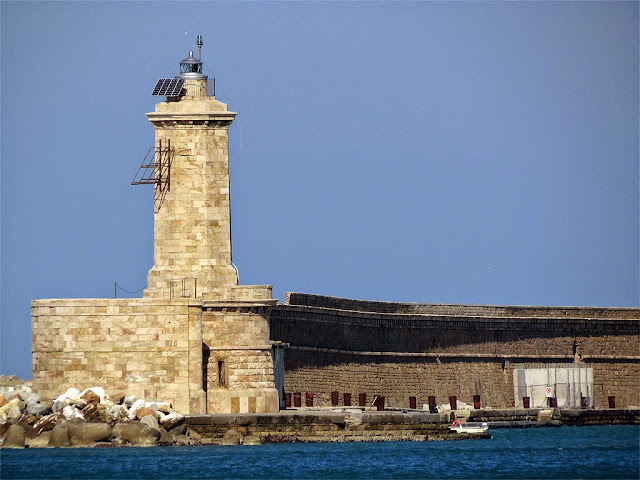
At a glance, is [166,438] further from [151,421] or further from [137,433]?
[137,433]

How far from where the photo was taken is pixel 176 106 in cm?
4266

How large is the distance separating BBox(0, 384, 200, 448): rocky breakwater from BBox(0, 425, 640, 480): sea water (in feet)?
1.06

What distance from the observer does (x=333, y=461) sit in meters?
37.8

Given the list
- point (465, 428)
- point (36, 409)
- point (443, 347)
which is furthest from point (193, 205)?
point (443, 347)

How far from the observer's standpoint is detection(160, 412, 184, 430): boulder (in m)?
39.6

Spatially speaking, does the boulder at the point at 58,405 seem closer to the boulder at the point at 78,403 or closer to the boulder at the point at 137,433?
the boulder at the point at 78,403

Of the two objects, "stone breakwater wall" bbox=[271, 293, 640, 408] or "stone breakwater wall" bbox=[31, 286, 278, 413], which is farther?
"stone breakwater wall" bbox=[271, 293, 640, 408]

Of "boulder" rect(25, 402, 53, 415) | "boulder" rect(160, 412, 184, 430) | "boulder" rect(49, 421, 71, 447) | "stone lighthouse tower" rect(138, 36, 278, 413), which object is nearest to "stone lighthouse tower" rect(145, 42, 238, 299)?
"stone lighthouse tower" rect(138, 36, 278, 413)

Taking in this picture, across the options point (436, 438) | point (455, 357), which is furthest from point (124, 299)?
point (455, 357)

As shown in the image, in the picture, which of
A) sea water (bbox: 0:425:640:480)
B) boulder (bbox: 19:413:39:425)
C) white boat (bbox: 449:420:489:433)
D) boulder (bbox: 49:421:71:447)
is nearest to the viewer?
sea water (bbox: 0:425:640:480)

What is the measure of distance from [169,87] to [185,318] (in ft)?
17.5

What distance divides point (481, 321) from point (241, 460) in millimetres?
21923

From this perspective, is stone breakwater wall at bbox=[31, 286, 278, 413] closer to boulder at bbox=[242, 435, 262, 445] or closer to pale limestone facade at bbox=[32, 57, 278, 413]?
pale limestone facade at bbox=[32, 57, 278, 413]

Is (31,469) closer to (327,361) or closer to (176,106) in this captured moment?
(176,106)
